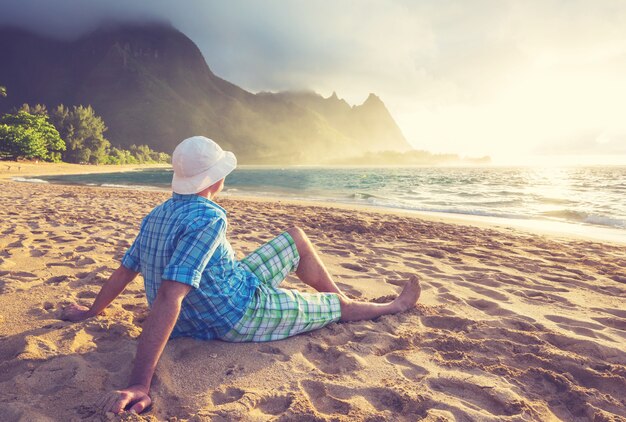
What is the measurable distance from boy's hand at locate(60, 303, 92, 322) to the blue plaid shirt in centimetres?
71

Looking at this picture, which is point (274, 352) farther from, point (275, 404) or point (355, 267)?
point (355, 267)

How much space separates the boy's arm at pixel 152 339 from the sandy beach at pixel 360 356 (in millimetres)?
96

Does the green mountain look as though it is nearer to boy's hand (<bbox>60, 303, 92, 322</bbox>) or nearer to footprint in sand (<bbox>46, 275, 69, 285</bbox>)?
footprint in sand (<bbox>46, 275, 69, 285</bbox>)

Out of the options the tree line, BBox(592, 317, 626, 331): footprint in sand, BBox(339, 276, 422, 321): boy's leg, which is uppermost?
the tree line

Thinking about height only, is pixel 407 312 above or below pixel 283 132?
below

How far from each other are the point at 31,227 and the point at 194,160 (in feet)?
18.5

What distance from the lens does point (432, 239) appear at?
6832 millimetres

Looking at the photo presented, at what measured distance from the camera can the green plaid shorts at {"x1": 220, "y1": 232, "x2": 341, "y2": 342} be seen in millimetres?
2326

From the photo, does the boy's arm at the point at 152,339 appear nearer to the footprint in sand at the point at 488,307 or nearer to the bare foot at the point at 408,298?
the bare foot at the point at 408,298

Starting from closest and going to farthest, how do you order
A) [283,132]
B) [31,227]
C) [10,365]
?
[10,365], [31,227], [283,132]

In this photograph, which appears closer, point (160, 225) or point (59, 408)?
point (59, 408)

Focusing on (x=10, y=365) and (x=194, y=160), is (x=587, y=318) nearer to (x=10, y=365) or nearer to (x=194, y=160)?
(x=194, y=160)

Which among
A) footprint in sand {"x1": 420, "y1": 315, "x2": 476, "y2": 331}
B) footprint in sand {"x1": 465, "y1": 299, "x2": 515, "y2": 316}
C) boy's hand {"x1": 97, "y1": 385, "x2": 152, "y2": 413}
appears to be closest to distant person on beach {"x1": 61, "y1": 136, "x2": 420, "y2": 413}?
boy's hand {"x1": 97, "y1": 385, "x2": 152, "y2": 413}

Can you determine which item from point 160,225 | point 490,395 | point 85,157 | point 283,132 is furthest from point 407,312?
point 283,132
